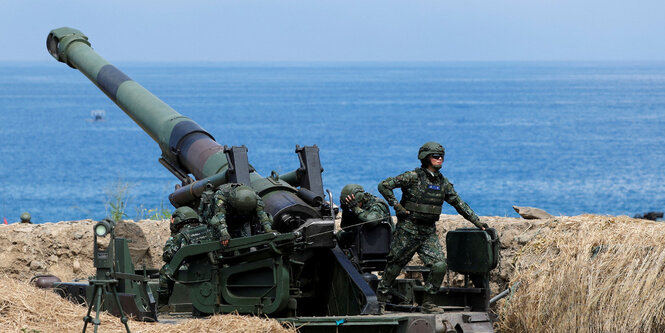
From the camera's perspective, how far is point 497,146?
58.1 metres

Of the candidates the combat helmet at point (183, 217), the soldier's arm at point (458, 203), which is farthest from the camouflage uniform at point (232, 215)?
the soldier's arm at point (458, 203)

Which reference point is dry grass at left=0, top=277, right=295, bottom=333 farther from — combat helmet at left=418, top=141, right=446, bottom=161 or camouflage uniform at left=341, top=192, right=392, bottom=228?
combat helmet at left=418, top=141, right=446, bottom=161

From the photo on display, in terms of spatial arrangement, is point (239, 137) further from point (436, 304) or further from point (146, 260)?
point (436, 304)

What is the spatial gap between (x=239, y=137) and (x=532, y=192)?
21705 millimetres

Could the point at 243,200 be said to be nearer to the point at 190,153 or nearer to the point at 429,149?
the point at 429,149

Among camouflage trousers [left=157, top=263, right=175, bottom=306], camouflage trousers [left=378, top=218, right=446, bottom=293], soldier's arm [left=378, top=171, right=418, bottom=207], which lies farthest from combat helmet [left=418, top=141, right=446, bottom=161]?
camouflage trousers [left=157, top=263, right=175, bottom=306]

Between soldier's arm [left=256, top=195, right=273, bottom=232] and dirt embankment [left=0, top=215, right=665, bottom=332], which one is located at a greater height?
soldier's arm [left=256, top=195, right=273, bottom=232]

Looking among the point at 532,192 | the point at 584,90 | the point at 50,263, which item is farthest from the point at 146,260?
the point at 584,90

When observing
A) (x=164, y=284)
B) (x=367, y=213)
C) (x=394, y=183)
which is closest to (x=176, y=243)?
(x=164, y=284)

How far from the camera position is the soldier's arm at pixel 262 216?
37.2 feet

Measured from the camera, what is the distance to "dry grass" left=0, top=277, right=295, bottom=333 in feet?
35.3

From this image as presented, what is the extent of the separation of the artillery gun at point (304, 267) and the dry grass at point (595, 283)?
2.73 ft

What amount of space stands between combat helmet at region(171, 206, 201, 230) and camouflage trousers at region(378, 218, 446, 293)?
2148 millimetres

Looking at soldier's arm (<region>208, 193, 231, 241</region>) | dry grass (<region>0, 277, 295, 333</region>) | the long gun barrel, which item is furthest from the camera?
the long gun barrel
